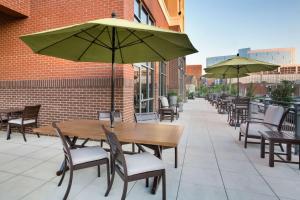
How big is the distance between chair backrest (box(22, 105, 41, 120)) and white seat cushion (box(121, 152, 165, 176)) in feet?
12.8

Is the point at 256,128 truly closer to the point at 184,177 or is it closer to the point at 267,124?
the point at 267,124

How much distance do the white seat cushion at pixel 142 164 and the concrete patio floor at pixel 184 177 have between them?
0.53 metres

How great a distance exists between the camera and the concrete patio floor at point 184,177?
2.74 m

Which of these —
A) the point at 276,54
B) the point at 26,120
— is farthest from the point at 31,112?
the point at 276,54

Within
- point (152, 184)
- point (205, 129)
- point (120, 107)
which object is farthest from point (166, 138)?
point (205, 129)

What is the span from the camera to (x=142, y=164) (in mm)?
2453

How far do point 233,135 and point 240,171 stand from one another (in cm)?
281

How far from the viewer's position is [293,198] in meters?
2.69

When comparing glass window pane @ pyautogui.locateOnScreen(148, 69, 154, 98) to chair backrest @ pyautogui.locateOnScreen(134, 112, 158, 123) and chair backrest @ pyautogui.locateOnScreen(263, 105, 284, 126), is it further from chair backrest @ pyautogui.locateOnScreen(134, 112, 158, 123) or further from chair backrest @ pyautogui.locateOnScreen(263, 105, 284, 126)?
chair backrest @ pyautogui.locateOnScreen(263, 105, 284, 126)

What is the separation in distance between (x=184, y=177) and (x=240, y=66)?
6.04 metres

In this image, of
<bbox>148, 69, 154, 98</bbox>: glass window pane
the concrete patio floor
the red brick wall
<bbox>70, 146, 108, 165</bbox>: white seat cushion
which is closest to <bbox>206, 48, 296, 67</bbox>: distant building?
<bbox>148, 69, 154, 98</bbox>: glass window pane

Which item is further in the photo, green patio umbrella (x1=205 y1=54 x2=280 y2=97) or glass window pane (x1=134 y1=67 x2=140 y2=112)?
green patio umbrella (x1=205 y1=54 x2=280 y2=97)

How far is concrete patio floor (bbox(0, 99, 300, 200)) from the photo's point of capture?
2.74 meters

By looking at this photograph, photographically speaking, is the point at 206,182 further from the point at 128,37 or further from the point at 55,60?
the point at 55,60
